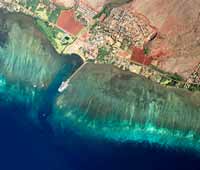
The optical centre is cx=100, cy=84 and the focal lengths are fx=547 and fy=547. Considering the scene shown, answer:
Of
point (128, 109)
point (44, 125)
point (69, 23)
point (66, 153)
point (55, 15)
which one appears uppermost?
point (55, 15)

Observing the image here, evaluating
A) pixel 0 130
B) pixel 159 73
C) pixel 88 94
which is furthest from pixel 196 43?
pixel 0 130

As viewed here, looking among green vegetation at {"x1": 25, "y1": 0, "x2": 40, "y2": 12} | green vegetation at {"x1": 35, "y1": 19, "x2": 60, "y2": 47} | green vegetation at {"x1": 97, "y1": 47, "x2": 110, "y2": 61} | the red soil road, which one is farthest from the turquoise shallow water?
green vegetation at {"x1": 25, "y1": 0, "x2": 40, "y2": 12}

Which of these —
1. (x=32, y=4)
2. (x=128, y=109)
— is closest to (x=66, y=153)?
(x=128, y=109)

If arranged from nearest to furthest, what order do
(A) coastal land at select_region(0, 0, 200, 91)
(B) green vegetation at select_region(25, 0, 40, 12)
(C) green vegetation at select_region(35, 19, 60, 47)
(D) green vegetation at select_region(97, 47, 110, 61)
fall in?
(A) coastal land at select_region(0, 0, 200, 91), (D) green vegetation at select_region(97, 47, 110, 61), (C) green vegetation at select_region(35, 19, 60, 47), (B) green vegetation at select_region(25, 0, 40, 12)

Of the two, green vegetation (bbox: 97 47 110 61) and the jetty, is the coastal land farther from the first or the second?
the jetty

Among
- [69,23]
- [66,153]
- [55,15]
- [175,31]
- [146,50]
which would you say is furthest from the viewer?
[55,15]

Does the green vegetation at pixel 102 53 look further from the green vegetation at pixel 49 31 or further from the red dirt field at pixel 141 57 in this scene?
the green vegetation at pixel 49 31

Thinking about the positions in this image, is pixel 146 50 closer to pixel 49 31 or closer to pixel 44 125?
pixel 49 31
